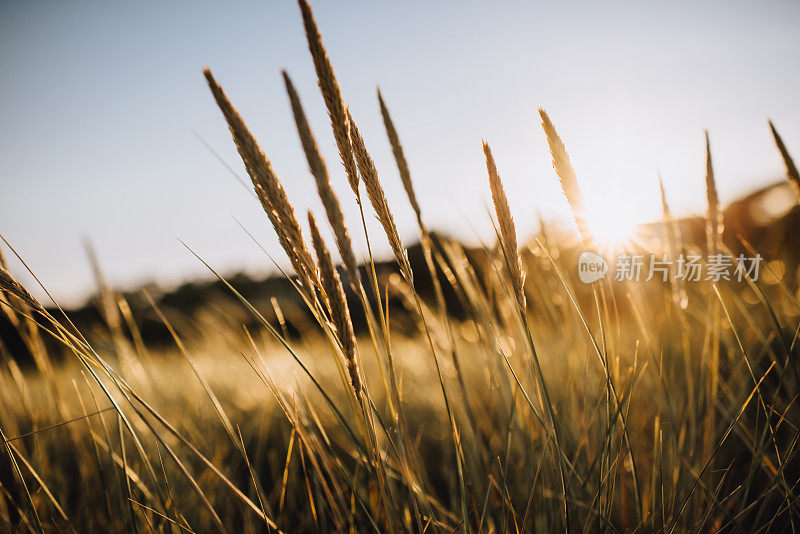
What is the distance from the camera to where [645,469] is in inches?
59.1

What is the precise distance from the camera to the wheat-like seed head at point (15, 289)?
0.69 meters

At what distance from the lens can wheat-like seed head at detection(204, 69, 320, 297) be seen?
0.63 meters

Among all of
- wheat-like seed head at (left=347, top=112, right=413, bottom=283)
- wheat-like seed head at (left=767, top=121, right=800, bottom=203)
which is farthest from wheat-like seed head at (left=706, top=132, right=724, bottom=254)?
wheat-like seed head at (left=347, top=112, right=413, bottom=283)

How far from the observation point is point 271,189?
0.65 meters

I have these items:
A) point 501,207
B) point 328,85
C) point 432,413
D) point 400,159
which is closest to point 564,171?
point 501,207

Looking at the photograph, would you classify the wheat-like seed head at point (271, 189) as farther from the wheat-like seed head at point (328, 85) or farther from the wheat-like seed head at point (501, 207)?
the wheat-like seed head at point (501, 207)

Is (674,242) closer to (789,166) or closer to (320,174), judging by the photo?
(789,166)

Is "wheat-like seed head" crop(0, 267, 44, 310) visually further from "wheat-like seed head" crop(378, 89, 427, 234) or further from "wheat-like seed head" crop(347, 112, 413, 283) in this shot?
"wheat-like seed head" crop(378, 89, 427, 234)

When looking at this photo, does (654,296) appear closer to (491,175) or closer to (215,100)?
(491,175)

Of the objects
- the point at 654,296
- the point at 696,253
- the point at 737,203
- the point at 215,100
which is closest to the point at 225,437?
the point at 215,100

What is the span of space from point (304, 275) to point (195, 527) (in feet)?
3.99

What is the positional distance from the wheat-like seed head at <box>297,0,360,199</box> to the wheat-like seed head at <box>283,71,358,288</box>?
2.4 inches

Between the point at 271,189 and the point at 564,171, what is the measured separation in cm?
61

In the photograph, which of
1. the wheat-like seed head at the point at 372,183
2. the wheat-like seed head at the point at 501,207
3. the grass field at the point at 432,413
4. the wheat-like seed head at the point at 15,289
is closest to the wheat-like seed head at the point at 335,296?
the grass field at the point at 432,413
